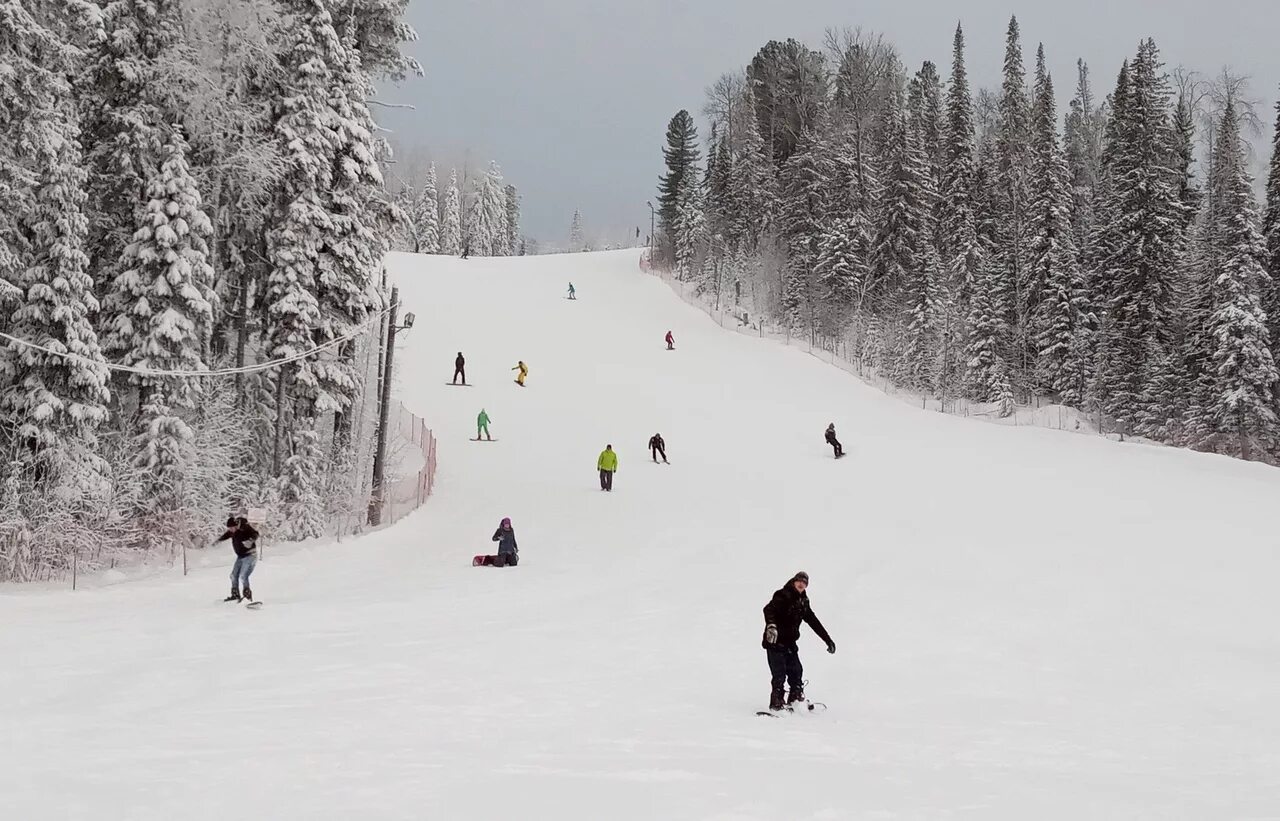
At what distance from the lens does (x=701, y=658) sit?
12.2 metres

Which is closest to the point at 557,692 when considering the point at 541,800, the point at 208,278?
the point at 541,800

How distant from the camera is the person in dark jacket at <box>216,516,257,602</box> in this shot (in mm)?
14570

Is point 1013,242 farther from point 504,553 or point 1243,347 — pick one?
point 504,553

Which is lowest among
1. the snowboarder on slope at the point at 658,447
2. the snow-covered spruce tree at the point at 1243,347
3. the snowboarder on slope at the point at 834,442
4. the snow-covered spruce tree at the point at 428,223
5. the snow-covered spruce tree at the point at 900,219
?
the snowboarder on slope at the point at 658,447

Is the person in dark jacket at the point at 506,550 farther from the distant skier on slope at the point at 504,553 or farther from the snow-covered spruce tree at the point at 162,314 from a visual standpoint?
the snow-covered spruce tree at the point at 162,314

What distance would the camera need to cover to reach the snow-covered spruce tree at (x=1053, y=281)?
4828 cm

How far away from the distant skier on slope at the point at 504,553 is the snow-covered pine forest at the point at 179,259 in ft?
16.4

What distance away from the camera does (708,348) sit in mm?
53312

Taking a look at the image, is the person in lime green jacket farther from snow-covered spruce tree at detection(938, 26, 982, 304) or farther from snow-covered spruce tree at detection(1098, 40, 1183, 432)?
snow-covered spruce tree at detection(938, 26, 982, 304)

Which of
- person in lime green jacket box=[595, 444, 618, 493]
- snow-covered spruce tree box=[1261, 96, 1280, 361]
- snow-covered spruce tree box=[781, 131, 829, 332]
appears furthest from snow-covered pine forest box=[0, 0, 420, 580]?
snow-covered spruce tree box=[781, 131, 829, 332]

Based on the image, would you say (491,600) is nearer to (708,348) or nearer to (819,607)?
(819,607)

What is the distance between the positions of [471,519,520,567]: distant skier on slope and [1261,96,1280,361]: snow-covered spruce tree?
3789 centimetres

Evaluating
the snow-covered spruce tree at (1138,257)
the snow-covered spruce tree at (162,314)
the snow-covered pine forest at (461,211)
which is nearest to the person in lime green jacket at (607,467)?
the snow-covered spruce tree at (162,314)

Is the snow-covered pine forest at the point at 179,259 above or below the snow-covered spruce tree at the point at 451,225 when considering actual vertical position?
below
